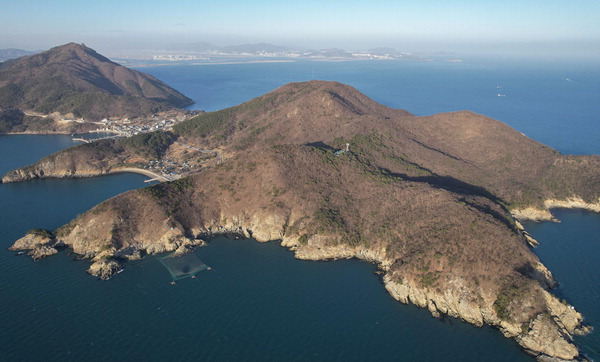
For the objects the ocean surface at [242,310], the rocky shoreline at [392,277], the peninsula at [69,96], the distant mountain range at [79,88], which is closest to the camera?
the ocean surface at [242,310]

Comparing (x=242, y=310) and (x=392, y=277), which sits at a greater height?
(x=392, y=277)

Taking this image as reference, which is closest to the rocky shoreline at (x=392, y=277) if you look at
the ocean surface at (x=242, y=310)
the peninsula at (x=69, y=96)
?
the ocean surface at (x=242, y=310)

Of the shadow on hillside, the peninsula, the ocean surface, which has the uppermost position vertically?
the peninsula

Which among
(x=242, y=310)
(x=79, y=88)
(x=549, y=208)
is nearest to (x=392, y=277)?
(x=242, y=310)

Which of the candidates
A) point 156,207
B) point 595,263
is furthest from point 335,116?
point 595,263

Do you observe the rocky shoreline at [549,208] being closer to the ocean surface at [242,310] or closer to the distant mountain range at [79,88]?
the ocean surface at [242,310]

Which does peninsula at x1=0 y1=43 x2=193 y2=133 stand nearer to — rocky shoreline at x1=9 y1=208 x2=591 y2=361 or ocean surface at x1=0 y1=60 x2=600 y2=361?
ocean surface at x1=0 y1=60 x2=600 y2=361

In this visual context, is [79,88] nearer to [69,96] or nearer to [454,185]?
[69,96]

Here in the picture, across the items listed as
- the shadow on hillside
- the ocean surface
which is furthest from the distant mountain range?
the shadow on hillside
